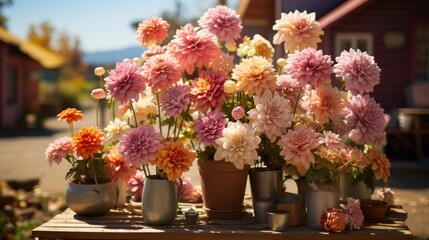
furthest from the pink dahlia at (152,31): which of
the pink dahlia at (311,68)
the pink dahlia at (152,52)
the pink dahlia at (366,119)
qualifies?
the pink dahlia at (366,119)

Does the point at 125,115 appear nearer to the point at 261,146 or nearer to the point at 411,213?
the point at 261,146

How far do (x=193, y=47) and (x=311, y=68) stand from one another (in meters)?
0.50

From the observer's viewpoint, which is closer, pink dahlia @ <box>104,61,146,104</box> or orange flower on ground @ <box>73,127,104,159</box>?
pink dahlia @ <box>104,61,146,104</box>

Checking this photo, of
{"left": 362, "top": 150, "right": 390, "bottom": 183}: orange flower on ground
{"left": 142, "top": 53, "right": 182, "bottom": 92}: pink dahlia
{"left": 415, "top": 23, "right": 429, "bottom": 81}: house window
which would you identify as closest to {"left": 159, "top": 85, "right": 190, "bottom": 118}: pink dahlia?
{"left": 142, "top": 53, "right": 182, "bottom": 92}: pink dahlia

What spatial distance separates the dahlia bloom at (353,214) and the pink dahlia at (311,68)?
0.51 metres

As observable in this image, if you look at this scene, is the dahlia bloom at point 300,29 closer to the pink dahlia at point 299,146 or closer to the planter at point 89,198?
the pink dahlia at point 299,146

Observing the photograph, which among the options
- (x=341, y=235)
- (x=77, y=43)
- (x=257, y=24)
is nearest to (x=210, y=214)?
(x=341, y=235)

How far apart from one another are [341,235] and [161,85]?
936 millimetres

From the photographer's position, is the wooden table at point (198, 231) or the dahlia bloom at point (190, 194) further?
the dahlia bloom at point (190, 194)

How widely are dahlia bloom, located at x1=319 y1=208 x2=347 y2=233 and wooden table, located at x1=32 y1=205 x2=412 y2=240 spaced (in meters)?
0.03

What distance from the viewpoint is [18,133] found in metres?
15.9

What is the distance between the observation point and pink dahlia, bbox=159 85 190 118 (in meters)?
2.30

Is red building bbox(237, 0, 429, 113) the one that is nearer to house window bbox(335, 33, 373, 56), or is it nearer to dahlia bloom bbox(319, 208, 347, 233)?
house window bbox(335, 33, 373, 56)

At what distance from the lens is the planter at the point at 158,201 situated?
2.37 m
